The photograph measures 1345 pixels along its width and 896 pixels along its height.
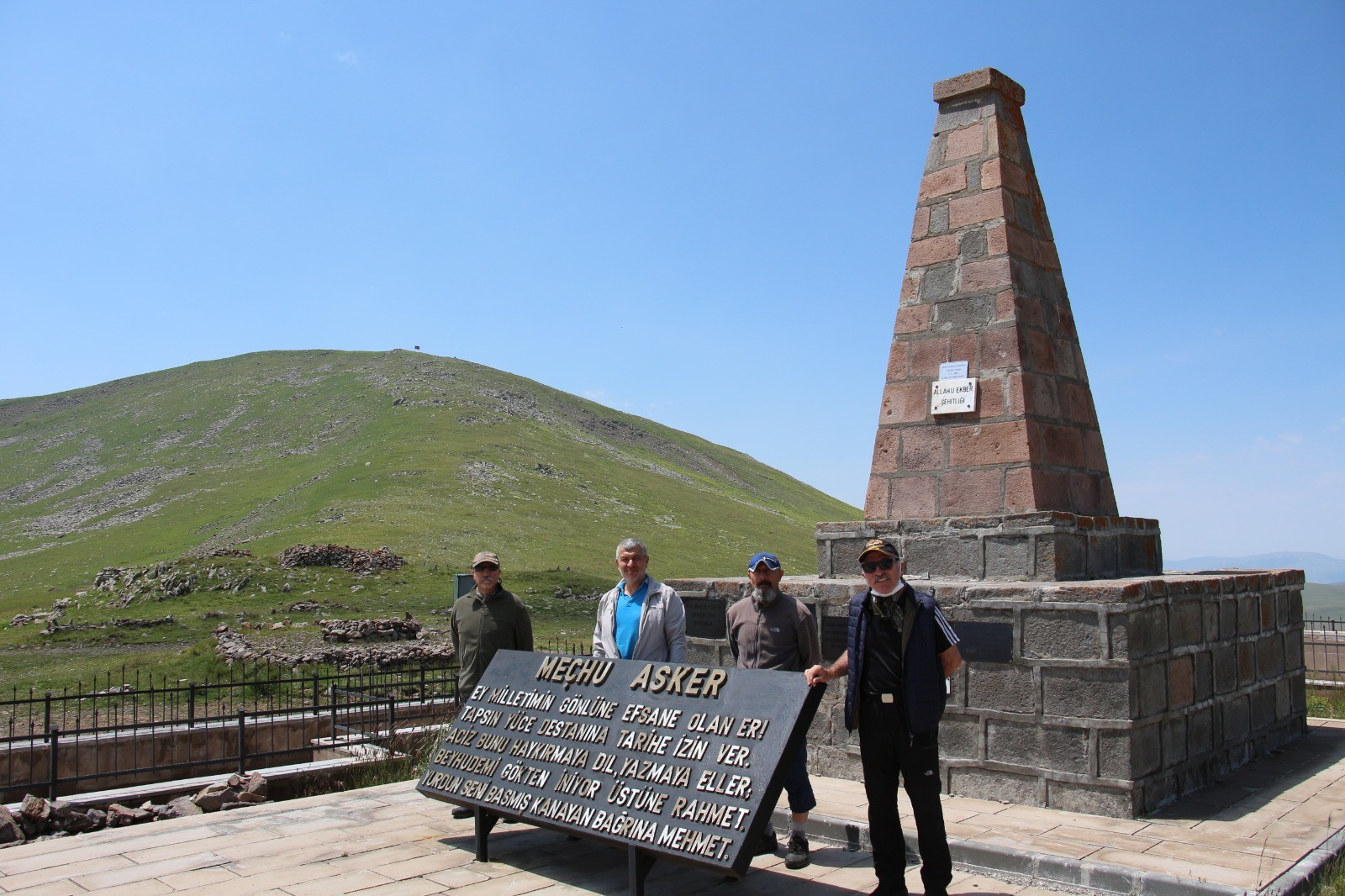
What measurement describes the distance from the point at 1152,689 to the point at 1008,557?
1.49 metres

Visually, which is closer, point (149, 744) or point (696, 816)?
point (696, 816)

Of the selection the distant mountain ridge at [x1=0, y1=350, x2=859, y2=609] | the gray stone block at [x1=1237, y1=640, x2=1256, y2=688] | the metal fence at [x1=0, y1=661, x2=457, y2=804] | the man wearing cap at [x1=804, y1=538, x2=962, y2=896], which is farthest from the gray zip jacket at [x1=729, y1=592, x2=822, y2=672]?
the distant mountain ridge at [x1=0, y1=350, x2=859, y2=609]

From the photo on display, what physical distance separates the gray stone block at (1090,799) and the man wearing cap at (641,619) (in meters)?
3.08

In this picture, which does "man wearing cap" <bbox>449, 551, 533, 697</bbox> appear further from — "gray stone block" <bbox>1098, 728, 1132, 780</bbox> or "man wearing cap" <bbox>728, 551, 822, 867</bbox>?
"gray stone block" <bbox>1098, 728, 1132, 780</bbox>

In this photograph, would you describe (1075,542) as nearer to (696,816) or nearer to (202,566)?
(696,816)

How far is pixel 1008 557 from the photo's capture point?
8.49 m

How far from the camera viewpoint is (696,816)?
5.32 metres

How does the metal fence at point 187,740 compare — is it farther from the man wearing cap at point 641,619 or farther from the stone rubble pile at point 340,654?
the stone rubble pile at point 340,654

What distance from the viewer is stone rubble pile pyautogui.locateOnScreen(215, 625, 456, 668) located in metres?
22.0

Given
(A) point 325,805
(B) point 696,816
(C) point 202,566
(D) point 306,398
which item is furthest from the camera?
(D) point 306,398

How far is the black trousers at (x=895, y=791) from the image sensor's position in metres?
5.41

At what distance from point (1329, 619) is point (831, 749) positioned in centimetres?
1327

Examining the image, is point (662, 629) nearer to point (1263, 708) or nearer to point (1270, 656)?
point (1263, 708)

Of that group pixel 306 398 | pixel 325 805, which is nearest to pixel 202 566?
pixel 325 805
